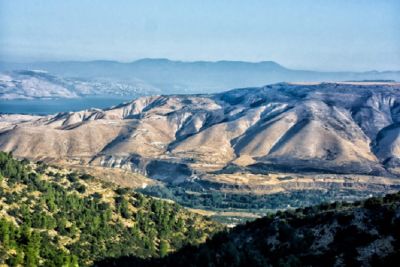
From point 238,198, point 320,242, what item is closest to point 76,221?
point 320,242

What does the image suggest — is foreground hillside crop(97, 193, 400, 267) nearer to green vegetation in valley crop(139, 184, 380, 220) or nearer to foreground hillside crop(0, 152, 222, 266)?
foreground hillside crop(0, 152, 222, 266)

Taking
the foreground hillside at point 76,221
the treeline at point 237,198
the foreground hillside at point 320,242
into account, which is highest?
the foreground hillside at point 320,242

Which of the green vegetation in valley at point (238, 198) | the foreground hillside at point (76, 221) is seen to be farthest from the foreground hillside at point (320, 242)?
the green vegetation in valley at point (238, 198)

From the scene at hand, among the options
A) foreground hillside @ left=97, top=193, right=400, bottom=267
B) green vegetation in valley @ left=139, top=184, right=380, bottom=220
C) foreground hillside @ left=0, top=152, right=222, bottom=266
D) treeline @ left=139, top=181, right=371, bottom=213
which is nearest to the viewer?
foreground hillside @ left=97, top=193, right=400, bottom=267

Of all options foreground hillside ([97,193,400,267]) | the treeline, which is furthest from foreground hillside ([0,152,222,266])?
the treeline

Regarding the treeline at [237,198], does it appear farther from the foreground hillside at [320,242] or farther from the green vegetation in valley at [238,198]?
the foreground hillside at [320,242]

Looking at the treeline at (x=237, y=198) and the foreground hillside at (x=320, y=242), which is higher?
the foreground hillside at (x=320, y=242)
